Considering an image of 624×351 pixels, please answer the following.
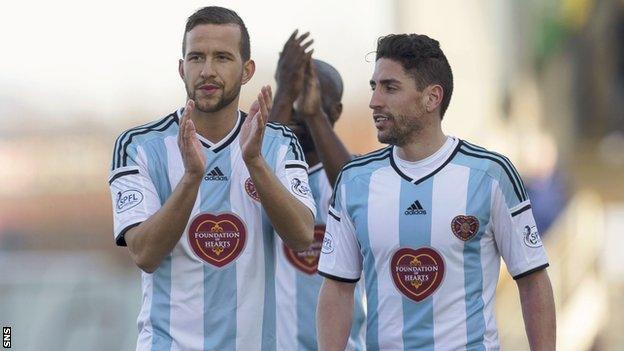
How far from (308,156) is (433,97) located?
145 centimetres

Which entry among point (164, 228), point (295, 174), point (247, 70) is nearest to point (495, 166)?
point (295, 174)

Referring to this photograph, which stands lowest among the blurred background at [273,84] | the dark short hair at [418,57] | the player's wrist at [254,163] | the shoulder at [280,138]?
the blurred background at [273,84]

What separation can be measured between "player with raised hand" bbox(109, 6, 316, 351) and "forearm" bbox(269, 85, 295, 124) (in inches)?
41.4

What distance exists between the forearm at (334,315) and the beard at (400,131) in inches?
22.3

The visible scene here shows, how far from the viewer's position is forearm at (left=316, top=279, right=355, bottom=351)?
220 inches

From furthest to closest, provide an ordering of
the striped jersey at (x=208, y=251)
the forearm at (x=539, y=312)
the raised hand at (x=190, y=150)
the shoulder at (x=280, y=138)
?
the shoulder at (x=280, y=138)
the striped jersey at (x=208, y=251)
the forearm at (x=539, y=312)
the raised hand at (x=190, y=150)

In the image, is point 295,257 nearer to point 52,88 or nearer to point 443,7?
point 52,88

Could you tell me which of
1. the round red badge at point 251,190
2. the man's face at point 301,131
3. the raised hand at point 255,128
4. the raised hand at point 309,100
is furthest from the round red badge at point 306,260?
the raised hand at point 255,128

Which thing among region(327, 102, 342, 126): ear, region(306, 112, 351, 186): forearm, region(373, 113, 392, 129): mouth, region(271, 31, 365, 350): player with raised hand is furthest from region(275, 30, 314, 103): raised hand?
region(373, 113, 392, 129): mouth

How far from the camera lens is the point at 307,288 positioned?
6758mm

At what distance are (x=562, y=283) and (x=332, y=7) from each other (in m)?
5.20

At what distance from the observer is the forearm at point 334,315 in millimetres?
5594

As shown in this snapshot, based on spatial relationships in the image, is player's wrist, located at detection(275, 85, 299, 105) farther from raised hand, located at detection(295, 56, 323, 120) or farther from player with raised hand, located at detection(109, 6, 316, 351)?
player with raised hand, located at detection(109, 6, 316, 351)

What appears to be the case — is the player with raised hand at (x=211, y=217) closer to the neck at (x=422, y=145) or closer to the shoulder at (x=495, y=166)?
the neck at (x=422, y=145)
